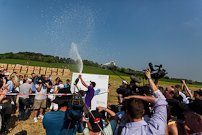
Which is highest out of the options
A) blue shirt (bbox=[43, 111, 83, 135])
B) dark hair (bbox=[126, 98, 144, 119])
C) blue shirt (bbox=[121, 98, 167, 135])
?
dark hair (bbox=[126, 98, 144, 119])

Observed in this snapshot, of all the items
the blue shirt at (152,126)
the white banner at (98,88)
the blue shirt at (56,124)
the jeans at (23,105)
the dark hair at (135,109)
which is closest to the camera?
the blue shirt at (152,126)

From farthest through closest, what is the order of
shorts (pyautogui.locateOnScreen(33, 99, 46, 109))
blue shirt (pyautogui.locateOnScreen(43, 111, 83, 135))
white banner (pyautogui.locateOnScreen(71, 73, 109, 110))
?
white banner (pyautogui.locateOnScreen(71, 73, 109, 110)), shorts (pyautogui.locateOnScreen(33, 99, 46, 109)), blue shirt (pyautogui.locateOnScreen(43, 111, 83, 135))

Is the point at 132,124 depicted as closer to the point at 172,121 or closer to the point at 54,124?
the point at 172,121

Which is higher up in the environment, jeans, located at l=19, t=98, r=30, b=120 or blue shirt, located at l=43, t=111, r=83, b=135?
blue shirt, located at l=43, t=111, r=83, b=135

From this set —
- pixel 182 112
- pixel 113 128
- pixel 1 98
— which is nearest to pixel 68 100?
pixel 113 128

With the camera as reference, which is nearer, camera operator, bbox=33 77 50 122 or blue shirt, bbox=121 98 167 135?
blue shirt, bbox=121 98 167 135

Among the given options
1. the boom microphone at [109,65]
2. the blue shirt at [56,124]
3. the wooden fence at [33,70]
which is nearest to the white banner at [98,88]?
the boom microphone at [109,65]

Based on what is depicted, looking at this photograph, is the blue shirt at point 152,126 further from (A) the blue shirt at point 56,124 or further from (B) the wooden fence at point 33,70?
(B) the wooden fence at point 33,70

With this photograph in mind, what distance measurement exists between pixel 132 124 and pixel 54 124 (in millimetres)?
1539

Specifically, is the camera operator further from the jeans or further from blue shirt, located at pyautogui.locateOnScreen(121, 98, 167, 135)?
blue shirt, located at pyautogui.locateOnScreen(121, 98, 167, 135)

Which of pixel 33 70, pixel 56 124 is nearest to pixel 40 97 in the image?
pixel 56 124

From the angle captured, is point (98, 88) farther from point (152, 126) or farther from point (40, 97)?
point (152, 126)

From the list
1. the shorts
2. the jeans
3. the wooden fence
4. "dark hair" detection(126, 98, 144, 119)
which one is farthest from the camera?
the wooden fence

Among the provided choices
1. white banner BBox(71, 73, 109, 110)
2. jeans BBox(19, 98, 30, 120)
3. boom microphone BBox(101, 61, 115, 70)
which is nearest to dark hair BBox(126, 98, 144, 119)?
boom microphone BBox(101, 61, 115, 70)
